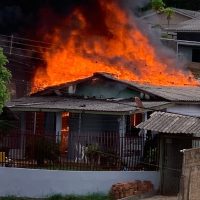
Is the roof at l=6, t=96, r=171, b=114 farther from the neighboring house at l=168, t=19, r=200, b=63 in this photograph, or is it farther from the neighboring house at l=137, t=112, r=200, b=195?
the neighboring house at l=168, t=19, r=200, b=63

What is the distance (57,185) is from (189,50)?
28.1 meters

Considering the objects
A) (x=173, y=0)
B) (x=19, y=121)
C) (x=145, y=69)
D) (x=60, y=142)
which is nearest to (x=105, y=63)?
(x=145, y=69)

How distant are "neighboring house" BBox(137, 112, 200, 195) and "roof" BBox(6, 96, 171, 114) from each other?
155 cm

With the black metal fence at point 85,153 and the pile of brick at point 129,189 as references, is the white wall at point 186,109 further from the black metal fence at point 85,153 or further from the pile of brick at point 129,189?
the pile of brick at point 129,189

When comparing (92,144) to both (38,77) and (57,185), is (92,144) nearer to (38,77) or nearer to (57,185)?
(57,185)

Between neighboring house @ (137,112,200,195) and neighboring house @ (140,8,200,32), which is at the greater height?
neighboring house @ (140,8,200,32)

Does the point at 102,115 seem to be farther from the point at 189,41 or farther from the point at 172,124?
the point at 189,41

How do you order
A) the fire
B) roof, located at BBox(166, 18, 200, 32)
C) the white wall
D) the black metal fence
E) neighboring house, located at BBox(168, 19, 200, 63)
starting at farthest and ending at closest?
roof, located at BBox(166, 18, 200, 32), neighboring house, located at BBox(168, 19, 200, 63), the fire, the white wall, the black metal fence

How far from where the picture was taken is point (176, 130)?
2028 cm

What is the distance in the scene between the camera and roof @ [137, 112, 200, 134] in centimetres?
2009

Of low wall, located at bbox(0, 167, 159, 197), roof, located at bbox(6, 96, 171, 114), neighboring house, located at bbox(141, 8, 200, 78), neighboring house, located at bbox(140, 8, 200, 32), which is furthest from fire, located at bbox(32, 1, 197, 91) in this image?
neighboring house, located at bbox(140, 8, 200, 32)

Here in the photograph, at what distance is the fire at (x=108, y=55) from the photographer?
29.3m

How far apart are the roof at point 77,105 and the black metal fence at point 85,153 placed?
1.37 metres

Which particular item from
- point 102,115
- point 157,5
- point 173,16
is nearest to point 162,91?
point 102,115
